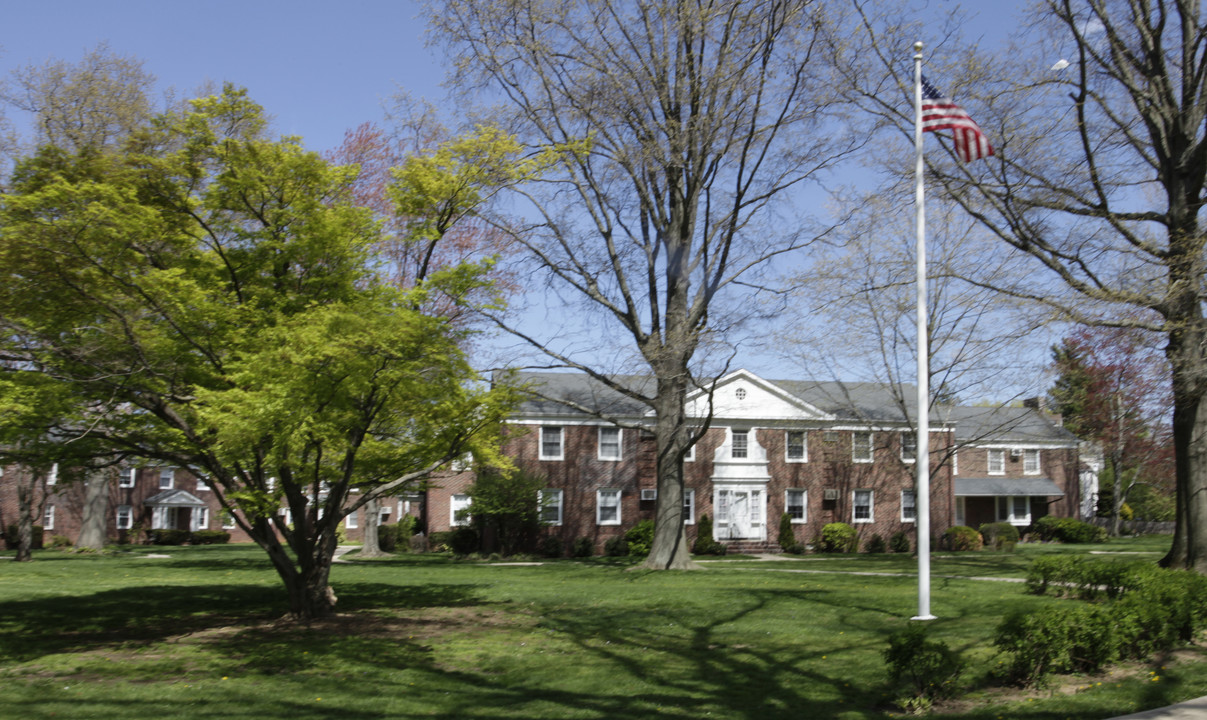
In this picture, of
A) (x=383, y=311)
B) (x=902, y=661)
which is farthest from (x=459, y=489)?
(x=902, y=661)

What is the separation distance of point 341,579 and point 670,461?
28.9ft

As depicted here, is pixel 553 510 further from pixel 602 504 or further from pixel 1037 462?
pixel 1037 462

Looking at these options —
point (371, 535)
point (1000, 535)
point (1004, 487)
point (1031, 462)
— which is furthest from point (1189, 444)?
point (1031, 462)

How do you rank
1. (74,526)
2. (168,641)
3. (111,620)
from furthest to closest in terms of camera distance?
(74,526) < (111,620) < (168,641)

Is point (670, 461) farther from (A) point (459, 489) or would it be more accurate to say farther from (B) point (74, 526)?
(B) point (74, 526)

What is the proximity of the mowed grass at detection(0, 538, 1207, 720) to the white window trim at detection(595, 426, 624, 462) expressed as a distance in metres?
15.8

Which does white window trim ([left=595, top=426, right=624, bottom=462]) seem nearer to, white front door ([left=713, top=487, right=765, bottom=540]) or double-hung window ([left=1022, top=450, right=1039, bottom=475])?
white front door ([left=713, top=487, right=765, bottom=540])

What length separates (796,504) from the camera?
39.6m

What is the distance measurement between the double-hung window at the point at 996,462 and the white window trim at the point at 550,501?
22591 mm

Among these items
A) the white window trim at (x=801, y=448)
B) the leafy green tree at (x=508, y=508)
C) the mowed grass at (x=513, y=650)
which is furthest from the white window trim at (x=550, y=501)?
the mowed grass at (x=513, y=650)

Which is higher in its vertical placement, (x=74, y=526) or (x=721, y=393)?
(x=721, y=393)

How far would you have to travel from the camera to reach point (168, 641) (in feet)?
43.8

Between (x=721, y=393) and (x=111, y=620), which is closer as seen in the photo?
(x=111, y=620)

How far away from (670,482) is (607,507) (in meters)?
13.4
